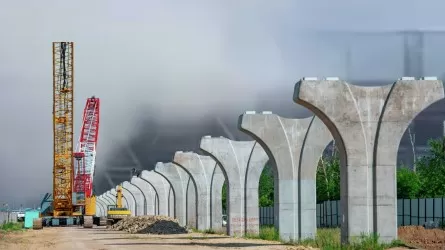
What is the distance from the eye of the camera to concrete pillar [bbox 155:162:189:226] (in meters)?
71.3

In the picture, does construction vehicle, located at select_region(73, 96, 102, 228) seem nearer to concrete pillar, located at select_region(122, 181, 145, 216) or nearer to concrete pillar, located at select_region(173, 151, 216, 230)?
concrete pillar, located at select_region(122, 181, 145, 216)

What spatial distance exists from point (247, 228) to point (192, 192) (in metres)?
20.7

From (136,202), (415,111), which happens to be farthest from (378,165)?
(136,202)

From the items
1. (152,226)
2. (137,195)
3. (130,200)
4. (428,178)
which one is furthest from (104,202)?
(152,226)

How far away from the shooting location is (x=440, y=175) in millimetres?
63656

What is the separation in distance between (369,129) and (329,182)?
2017 inches

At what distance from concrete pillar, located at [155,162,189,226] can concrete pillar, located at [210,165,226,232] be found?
33.3ft

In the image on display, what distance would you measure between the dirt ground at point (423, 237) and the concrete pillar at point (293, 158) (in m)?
4.14

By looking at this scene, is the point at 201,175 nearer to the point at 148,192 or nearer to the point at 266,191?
the point at 148,192

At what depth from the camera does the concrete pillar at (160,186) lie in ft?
271

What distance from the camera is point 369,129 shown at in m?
30.0

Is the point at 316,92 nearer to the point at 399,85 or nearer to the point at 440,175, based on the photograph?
the point at 399,85

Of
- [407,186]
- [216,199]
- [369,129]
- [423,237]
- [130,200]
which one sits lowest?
[130,200]

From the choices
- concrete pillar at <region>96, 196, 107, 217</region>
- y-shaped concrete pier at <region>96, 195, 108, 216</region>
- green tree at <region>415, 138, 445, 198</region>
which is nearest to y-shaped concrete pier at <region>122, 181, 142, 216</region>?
y-shaped concrete pier at <region>96, 195, 108, 216</region>
